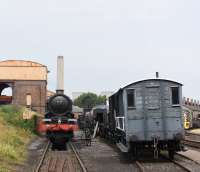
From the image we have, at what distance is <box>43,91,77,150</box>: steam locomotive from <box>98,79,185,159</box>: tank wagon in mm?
7537

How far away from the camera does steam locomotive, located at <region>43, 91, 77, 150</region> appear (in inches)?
934

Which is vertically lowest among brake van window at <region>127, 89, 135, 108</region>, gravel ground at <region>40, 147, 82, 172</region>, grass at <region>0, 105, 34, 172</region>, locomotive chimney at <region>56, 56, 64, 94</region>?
gravel ground at <region>40, 147, 82, 172</region>

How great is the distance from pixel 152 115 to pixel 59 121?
8.49 m

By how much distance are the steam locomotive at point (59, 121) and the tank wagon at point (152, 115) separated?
754cm

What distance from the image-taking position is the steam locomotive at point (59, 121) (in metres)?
23.7

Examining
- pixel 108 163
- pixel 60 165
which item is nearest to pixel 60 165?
pixel 60 165

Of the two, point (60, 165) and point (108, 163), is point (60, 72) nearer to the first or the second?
point (108, 163)

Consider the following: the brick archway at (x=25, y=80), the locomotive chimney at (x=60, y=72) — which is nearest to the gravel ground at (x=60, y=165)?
the locomotive chimney at (x=60, y=72)

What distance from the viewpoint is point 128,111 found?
54.1 feet

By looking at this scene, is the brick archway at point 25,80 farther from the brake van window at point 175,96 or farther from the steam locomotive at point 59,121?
the brake van window at point 175,96

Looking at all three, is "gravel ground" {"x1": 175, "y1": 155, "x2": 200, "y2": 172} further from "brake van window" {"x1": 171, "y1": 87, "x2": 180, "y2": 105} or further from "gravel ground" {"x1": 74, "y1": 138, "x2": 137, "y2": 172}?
"brake van window" {"x1": 171, "y1": 87, "x2": 180, "y2": 105}

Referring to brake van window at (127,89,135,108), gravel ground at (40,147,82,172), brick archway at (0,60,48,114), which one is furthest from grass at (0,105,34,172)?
brick archway at (0,60,48,114)

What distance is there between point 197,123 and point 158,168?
37.1 meters

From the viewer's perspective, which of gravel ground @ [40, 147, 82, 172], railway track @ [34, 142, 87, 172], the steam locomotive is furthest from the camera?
the steam locomotive
